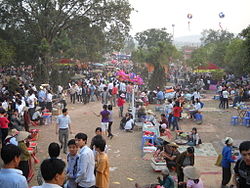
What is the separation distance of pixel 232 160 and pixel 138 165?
275 cm

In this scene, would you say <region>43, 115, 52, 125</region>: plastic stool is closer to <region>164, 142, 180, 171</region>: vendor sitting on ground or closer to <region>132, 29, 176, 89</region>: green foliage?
<region>164, 142, 180, 171</region>: vendor sitting on ground

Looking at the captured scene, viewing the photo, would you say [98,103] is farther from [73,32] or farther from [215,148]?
[215,148]

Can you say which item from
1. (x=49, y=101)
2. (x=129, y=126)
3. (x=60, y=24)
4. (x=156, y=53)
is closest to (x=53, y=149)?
(x=129, y=126)

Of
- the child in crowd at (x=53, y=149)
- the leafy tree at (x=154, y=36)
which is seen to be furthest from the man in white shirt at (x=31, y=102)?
the leafy tree at (x=154, y=36)

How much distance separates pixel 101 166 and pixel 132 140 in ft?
19.4

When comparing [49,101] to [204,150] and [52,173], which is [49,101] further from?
[52,173]

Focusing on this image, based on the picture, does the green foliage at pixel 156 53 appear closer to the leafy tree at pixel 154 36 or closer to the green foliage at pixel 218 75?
the leafy tree at pixel 154 36

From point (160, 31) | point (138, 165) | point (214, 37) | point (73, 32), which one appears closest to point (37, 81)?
point (73, 32)

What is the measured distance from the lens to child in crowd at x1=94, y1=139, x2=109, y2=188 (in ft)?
A: 15.2

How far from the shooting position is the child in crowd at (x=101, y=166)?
4.62 meters

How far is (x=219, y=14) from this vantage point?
40.9 m

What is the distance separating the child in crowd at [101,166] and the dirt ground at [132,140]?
85.0 inches

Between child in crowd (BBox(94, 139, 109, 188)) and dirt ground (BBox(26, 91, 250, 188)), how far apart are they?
2.16m

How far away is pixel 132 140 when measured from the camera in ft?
34.5
